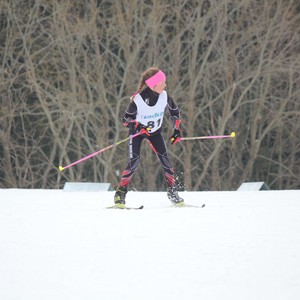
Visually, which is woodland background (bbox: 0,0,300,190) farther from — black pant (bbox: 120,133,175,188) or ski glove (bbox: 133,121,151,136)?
ski glove (bbox: 133,121,151,136)

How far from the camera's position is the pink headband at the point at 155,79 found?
11.1 m

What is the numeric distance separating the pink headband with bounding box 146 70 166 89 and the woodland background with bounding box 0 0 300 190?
1627cm

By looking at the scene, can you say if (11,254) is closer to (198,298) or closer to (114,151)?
(198,298)

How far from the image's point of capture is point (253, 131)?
29.2m

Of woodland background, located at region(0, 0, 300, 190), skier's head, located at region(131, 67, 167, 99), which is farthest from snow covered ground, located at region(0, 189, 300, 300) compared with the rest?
woodland background, located at region(0, 0, 300, 190)

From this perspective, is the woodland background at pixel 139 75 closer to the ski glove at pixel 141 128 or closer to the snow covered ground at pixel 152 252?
the ski glove at pixel 141 128

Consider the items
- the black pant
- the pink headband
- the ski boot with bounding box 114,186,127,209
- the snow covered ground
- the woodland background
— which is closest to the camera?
the snow covered ground

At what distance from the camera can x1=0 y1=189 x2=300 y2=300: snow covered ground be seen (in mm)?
6320

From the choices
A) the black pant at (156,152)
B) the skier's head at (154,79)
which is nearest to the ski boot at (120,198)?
the black pant at (156,152)

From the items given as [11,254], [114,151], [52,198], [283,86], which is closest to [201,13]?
[283,86]

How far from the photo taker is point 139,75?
28391 mm

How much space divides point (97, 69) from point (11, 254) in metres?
21.3

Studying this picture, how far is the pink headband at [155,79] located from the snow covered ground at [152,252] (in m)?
1.39

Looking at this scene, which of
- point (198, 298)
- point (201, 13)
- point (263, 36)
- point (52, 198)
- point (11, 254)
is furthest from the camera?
point (201, 13)
